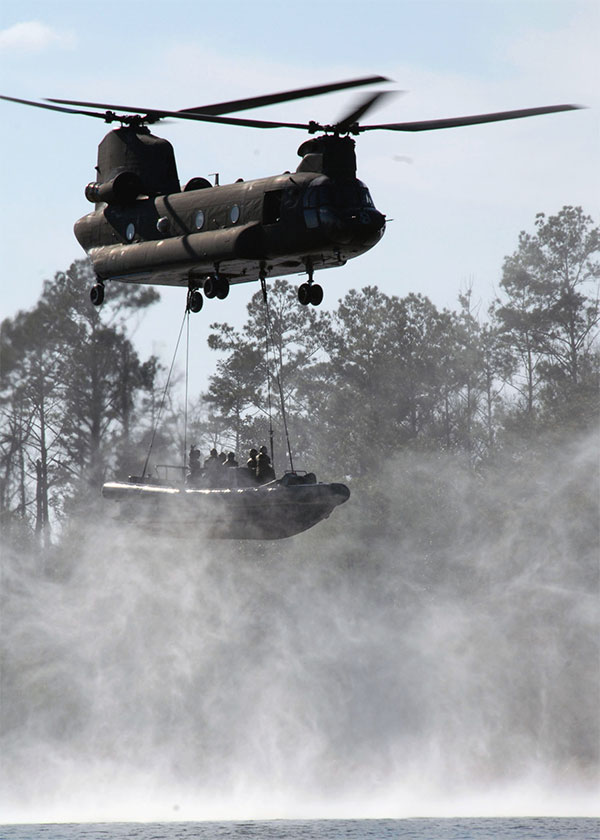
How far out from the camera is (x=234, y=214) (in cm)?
3494

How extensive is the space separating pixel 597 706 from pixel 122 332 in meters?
30.2

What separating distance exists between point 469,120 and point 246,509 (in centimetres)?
1068

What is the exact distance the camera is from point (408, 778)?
64625 millimetres

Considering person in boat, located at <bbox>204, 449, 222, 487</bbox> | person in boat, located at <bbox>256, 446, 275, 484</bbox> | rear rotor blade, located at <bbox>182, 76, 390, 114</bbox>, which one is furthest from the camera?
person in boat, located at <bbox>256, 446, 275, 484</bbox>

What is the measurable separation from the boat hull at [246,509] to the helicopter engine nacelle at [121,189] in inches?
293

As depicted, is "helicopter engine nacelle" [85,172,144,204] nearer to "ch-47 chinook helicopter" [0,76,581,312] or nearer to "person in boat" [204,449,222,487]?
"ch-47 chinook helicopter" [0,76,581,312]

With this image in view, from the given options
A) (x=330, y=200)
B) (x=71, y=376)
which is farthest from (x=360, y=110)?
(x=71, y=376)

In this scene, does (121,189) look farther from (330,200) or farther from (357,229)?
(357,229)

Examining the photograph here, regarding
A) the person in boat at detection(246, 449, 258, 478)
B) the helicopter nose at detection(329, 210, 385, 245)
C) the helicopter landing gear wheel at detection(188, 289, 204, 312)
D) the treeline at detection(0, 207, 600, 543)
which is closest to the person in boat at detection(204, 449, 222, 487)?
the person in boat at detection(246, 449, 258, 478)

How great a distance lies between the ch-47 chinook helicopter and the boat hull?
4522mm

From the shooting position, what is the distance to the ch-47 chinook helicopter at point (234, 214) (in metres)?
33.3

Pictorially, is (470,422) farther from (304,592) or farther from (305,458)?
(304,592)

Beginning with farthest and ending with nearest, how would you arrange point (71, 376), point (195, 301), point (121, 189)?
1. point (71, 376)
2. point (121, 189)
3. point (195, 301)

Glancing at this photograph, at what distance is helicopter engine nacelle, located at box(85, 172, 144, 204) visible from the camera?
38656 mm
